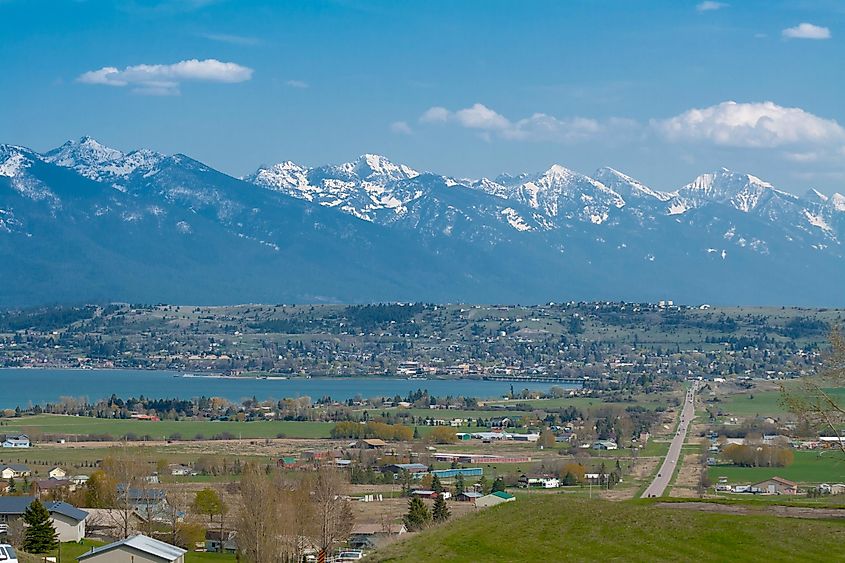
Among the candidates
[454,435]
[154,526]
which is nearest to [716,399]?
[454,435]

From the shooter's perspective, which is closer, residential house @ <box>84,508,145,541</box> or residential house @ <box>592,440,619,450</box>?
residential house @ <box>84,508,145,541</box>

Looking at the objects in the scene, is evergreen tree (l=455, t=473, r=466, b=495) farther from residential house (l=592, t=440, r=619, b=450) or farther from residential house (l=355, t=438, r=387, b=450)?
residential house (l=592, t=440, r=619, b=450)

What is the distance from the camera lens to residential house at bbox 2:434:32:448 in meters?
84.5

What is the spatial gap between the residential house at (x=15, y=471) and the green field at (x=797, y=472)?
3088 cm

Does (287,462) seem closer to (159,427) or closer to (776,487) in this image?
(776,487)

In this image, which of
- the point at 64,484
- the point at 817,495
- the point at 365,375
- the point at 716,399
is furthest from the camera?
the point at 365,375

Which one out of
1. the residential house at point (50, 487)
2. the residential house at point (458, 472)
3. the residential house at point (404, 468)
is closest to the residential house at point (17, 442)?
the residential house at point (50, 487)

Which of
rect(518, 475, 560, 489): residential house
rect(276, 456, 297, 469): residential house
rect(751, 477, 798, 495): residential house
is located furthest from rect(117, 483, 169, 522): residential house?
rect(751, 477, 798, 495): residential house

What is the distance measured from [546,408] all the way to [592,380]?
36313 mm

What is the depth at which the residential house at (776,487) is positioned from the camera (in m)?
56.5

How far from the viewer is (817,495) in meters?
48.7

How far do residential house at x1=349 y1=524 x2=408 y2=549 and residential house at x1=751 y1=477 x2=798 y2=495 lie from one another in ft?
60.8

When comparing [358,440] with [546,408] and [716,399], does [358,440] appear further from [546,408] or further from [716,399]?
[716,399]

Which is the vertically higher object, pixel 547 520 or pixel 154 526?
pixel 547 520
